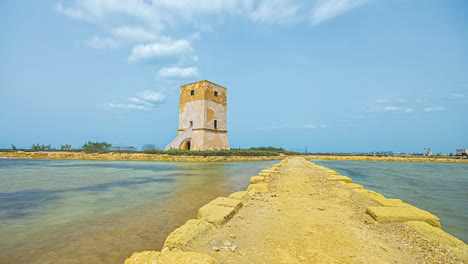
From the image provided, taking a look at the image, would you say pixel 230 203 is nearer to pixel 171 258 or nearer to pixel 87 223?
pixel 171 258

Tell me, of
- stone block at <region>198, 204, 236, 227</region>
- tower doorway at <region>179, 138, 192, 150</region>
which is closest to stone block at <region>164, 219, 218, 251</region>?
stone block at <region>198, 204, 236, 227</region>

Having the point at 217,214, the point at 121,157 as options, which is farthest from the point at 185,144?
the point at 217,214

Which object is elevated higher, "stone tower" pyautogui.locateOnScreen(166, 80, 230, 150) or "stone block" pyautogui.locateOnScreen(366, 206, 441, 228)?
"stone tower" pyautogui.locateOnScreen(166, 80, 230, 150)

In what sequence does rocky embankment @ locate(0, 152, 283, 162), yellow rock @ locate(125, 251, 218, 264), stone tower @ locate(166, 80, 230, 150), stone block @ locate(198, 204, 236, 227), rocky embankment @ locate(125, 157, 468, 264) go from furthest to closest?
stone tower @ locate(166, 80, 230, 150), rocky embankment @ locate(0, 152, 283, 162), stone block @ locate(198, 204, 236, 227), rocky embankment @ locate(125, 157, 468, 264), yellow rock @ locate(125, 251, 218, 264)

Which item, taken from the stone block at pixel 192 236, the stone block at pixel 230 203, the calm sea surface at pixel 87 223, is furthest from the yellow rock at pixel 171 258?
the stone block at pixel 230 203

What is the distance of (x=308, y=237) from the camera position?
7.02ft

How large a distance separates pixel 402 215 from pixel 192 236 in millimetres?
2760

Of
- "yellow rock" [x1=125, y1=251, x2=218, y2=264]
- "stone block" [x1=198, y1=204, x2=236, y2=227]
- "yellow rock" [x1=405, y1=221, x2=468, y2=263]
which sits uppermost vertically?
"yellow rock" [x1=125, y1=251, x2=218, y2=264]

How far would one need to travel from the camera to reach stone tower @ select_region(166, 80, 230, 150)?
24359 mm

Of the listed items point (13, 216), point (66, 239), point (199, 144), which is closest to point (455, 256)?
point (66, 239)

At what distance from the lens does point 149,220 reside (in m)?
3.32

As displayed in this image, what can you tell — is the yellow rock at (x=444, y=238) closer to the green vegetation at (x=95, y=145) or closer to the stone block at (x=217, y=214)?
the stone block at (x=217, y=214)

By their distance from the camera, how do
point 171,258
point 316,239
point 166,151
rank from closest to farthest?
1. point 171,258
2. point 316,239
3. point 166,151

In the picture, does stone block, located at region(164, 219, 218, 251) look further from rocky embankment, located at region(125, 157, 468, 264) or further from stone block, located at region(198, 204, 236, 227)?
stone block, located at region(198, 204, 236, 227)
